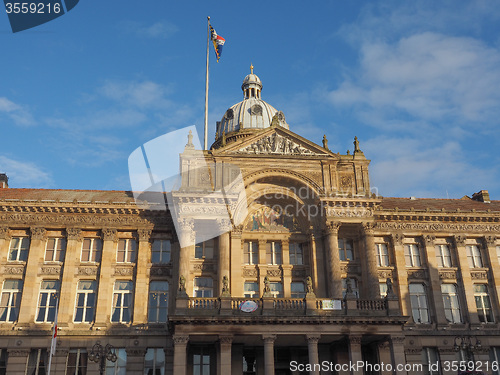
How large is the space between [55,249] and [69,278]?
268 centimetres

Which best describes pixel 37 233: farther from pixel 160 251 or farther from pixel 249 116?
pixel 249 116

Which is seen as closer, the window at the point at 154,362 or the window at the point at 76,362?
the window at the point at 76,362

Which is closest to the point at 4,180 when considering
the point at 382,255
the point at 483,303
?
the point at 382,255

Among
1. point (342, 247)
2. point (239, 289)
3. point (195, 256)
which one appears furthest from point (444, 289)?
point (195, 256)

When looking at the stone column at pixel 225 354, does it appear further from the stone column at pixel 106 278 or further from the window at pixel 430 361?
the window at pixel 430 361

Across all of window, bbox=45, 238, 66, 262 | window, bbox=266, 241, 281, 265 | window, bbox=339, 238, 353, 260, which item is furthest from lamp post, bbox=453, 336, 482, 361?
window, bbox=45, 238, 66, 262

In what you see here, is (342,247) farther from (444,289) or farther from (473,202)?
(473,202)

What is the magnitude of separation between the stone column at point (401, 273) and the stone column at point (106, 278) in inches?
809

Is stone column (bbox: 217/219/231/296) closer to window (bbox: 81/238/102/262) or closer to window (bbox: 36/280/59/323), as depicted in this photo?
Answer: window (bbox: 81/238/102/262)

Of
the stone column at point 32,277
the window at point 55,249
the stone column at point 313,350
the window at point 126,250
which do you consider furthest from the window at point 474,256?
the stone column at point 32,277

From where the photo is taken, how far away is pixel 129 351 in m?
33.1

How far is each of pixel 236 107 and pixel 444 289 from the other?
32777mm

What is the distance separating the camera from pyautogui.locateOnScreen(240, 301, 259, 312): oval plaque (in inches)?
1196

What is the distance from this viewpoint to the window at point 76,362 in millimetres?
32469
